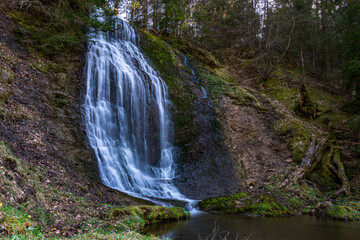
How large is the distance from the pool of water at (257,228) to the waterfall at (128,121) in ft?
7.78

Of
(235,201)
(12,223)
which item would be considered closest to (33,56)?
(12,223)

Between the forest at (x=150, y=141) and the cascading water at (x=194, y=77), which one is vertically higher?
the cascading water at (x=194, y=77)

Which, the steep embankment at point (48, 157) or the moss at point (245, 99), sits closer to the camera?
the steep embankment at point (48, 157)

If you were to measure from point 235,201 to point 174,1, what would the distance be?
57.1ft

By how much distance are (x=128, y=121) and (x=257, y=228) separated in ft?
25.1

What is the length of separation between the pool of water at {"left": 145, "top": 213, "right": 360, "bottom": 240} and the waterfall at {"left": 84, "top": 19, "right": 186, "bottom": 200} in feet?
7.78

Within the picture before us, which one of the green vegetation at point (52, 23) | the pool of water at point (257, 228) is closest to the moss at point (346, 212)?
the pool of water at point (257, 228)

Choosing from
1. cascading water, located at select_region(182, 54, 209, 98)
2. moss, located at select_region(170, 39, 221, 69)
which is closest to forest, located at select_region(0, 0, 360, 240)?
cascading water, located at select_region(182, 54, 209, 98)

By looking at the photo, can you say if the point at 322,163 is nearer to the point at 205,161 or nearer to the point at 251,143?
the point at 251,143

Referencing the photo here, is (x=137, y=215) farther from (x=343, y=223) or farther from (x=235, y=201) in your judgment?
(x=343, y=223)

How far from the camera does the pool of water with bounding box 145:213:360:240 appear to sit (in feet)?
22.0

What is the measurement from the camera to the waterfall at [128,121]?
33.5 ft

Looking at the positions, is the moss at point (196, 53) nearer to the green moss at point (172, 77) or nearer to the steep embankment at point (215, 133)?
the steep embankment at point (215, 133)

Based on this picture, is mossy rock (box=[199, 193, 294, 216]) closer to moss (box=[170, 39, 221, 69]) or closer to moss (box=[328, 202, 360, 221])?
moss (box=[328, 202, 360, 221])
